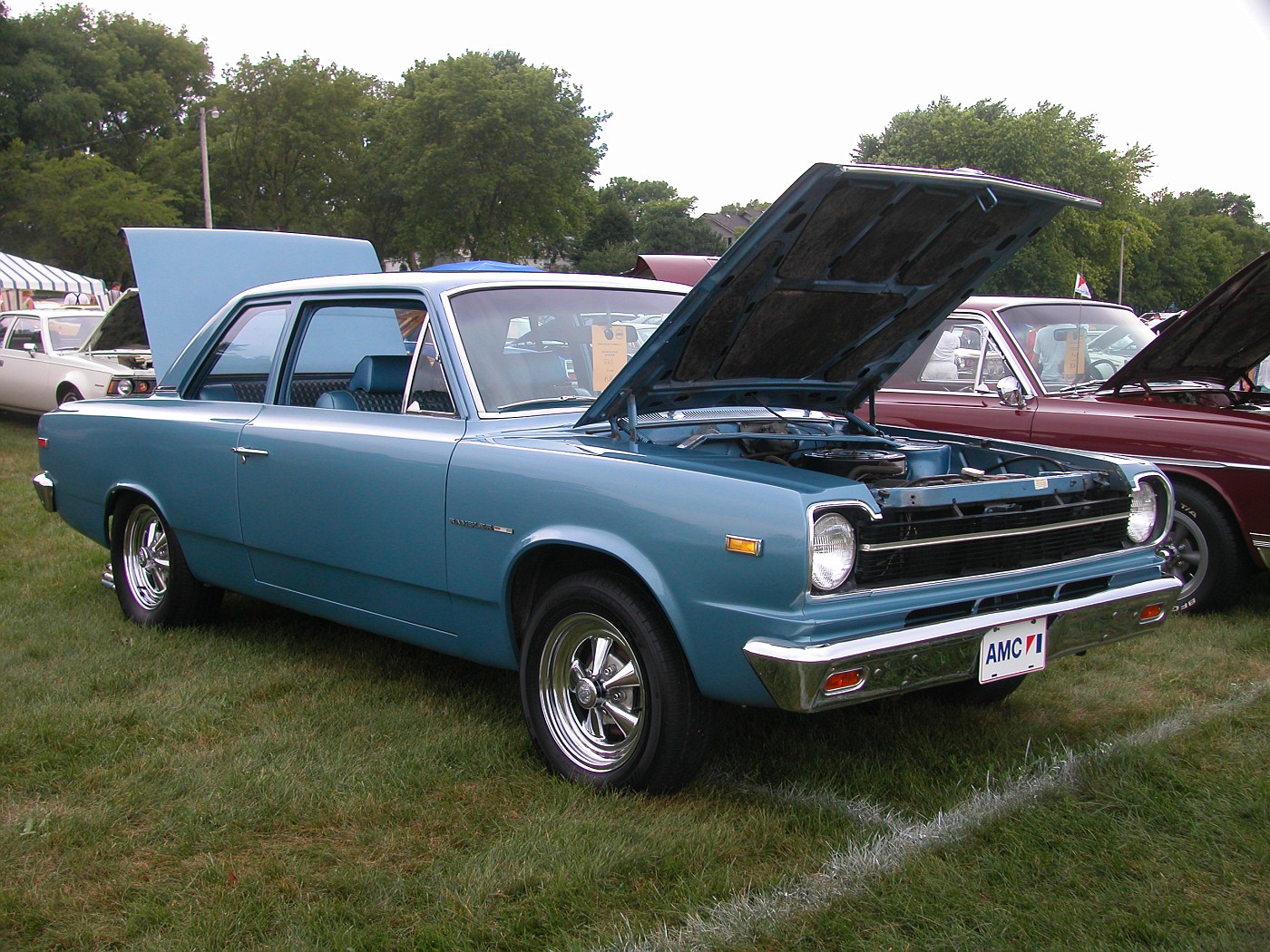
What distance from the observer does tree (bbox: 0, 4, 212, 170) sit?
4506cm

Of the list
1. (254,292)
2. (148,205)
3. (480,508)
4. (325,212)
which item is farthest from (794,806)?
(325,212)

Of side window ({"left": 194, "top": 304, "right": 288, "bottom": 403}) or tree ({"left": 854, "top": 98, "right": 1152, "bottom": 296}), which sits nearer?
side window ({"left": 194, "top": 304, "right": 288, "bottom": 403})

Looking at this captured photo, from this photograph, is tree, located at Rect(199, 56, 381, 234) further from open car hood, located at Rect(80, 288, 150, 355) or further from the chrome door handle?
the chrome door handle

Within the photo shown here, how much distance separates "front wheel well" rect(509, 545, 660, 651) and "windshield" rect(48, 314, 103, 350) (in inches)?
455

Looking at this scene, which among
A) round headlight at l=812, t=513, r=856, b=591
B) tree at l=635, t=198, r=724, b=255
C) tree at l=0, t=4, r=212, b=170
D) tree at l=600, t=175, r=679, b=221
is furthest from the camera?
tree at l=600, t=175, r=679, b=221

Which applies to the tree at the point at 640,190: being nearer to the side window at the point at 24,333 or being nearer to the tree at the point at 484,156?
the tree at the point at 484,156

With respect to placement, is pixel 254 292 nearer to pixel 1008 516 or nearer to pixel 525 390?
pixel 525 390

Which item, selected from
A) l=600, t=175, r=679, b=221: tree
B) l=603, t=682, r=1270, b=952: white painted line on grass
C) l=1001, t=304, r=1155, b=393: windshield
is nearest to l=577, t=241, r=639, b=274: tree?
l=600, t=175, r=679, b=221: tree

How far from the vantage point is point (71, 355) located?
13.0 m

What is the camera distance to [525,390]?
157 inches

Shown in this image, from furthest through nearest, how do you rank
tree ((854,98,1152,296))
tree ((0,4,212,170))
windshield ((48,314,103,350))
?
tree ((854,98,1152,296)), tree ((0,4,212,170)), windshield ((48,314,103,350))

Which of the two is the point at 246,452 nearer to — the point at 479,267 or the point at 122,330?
the point at 479,267

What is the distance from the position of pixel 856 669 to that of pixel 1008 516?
763 millimetres

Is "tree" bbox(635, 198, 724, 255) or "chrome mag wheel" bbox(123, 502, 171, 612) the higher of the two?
"tree" bbox(635, 198, 724, 255)
